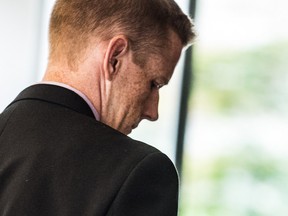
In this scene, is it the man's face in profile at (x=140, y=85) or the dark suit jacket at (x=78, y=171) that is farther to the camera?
the man's face in profile at (x=140, y=85)

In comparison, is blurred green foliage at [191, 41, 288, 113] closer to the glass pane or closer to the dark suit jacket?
the glass pane

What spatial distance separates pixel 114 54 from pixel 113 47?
0.01m

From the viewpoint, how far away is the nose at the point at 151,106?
101 cm

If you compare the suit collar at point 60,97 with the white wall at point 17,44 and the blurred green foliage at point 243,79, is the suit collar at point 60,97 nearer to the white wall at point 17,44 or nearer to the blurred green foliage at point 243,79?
the blurred green foliage at point 243,79

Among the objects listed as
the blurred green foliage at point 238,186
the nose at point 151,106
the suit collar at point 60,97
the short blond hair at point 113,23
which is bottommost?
the blurred green foliage at point 238,186

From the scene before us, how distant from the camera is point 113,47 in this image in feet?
2.85

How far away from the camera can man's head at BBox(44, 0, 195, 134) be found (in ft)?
2.90

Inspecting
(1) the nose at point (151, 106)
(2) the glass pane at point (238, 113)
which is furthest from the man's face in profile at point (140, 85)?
(2) the glass pane at point (238, 113)

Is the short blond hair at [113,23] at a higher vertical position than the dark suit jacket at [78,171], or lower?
higher

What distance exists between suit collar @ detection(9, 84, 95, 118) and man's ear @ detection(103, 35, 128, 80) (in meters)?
0.06

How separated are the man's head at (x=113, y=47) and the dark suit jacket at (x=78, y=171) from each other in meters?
0.07

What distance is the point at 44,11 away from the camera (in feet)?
9.71

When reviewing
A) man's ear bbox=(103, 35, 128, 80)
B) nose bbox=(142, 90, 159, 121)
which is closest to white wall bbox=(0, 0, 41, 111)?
nose bbox=(142, 90, 159, 121)

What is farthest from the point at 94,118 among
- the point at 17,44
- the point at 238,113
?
the point at 17,44
